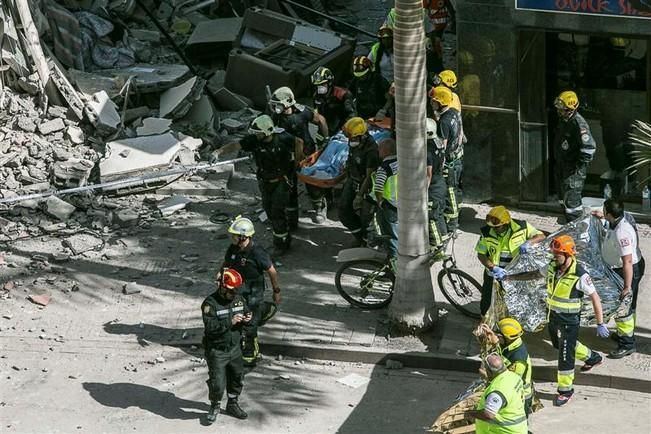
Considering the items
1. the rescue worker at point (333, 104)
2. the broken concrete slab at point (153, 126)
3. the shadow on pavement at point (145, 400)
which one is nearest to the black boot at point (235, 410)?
the shadow on pavement at point (145, 400)

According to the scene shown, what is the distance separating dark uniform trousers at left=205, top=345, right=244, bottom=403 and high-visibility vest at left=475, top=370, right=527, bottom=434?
2789 millimetres

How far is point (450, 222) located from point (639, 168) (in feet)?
9.23

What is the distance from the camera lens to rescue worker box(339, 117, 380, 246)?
15727 millimetres

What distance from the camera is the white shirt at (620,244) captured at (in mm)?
13758

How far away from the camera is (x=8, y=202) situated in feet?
58.2

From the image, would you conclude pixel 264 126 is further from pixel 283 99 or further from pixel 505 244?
pixel 505 244

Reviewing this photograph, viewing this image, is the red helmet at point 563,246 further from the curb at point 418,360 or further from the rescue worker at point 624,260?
the curb at point 418,360

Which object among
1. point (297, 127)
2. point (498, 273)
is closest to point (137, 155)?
point (297, 127)

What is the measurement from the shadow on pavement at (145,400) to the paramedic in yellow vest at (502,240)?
10.8ft

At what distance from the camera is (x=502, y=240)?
14148 mm

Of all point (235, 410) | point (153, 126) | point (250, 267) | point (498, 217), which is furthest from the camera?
point (153, 126)

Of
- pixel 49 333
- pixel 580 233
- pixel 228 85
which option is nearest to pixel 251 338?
pixel 49 333

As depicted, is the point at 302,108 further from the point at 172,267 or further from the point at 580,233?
the point at 580,233

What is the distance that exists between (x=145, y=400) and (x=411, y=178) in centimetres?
355
